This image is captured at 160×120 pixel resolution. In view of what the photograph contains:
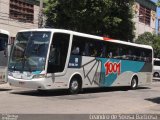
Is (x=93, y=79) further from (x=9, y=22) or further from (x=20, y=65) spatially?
(x=9, y=22)

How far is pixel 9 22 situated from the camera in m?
39.5

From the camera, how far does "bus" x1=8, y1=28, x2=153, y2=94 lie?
1967 cm

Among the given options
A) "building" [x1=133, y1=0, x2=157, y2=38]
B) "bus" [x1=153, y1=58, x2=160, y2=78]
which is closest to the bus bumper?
"bus" [x1=153, y1=58, x2=160, y2=78]

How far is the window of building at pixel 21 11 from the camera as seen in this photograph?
130 feet

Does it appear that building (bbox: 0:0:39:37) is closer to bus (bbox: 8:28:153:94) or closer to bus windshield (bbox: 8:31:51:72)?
bus (bbox: 8:28:153:94)

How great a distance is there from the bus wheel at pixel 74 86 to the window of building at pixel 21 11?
19.0 metres

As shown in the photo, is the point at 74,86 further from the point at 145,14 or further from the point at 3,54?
the point at 145,14

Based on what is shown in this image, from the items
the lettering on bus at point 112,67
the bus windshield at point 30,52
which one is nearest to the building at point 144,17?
the lettering on bus at point 112,67

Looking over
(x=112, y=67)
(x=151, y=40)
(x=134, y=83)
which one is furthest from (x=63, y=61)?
(x=151, y=40)

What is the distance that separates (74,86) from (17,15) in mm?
20240

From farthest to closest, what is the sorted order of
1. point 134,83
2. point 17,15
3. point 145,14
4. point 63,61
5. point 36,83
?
point 145,14 < point 17,15 < point 134,83 < point 63,61 < point 36,83

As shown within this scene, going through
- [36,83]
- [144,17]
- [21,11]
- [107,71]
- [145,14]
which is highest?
[145,14]

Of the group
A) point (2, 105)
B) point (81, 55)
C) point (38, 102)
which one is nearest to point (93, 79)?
point (81, 55)

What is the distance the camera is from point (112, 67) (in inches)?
998
